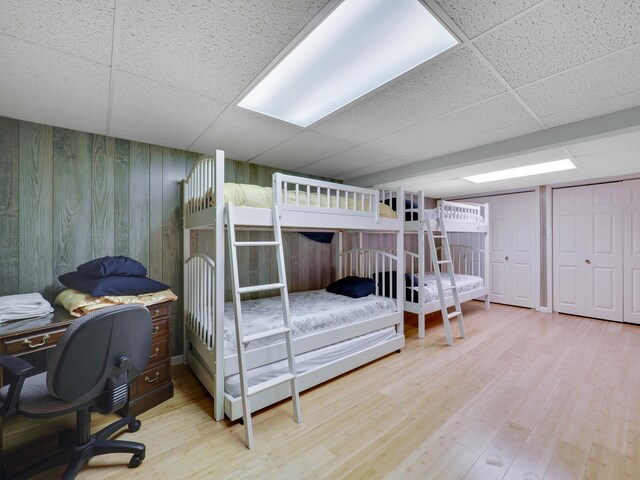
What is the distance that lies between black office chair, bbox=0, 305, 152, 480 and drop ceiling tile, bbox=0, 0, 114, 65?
127 centimetres

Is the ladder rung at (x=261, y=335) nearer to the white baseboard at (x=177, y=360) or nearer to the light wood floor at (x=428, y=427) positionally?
the light wood floor at (x=428, y=427)

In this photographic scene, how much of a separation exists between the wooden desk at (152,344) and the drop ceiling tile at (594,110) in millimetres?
3385

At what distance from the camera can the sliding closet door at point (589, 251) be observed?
13.2ft

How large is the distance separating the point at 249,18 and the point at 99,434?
7.47 feet

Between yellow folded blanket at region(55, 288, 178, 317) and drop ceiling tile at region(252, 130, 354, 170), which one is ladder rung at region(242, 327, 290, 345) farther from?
drop ceiling tile at region(252, 130, 354, 170)

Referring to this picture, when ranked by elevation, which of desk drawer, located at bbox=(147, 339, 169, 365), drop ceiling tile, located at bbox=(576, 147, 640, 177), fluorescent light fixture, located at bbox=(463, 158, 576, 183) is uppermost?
fluorescent light fixture, located at bbox=(463, 158, 576, 183)

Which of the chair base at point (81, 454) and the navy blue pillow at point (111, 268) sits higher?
the navy blue pillow at point (111, 268)

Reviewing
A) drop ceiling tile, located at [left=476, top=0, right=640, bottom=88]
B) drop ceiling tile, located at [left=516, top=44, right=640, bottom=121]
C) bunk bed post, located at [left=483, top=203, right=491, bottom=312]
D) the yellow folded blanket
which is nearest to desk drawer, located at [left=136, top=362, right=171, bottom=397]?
the yellow folded blanket

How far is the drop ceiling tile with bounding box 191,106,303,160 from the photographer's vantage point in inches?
87.4

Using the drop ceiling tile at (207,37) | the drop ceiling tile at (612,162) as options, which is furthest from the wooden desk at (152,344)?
the drop ceiling tile at (612,162)

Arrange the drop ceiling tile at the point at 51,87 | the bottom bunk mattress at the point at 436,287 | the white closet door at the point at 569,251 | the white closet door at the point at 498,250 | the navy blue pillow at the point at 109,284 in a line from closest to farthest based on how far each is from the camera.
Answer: the drop ceiling tile at the point at 51,87 < the navy blue pillow at the point at 109,284 < the bottom bunk mattress at the point at 436,287 < the white closet door at the point at 569,251 < the white closet door at the point at 498,250

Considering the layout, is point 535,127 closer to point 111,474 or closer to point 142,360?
point 142,360

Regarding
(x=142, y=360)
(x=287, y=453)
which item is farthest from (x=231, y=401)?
(x=142, y=360)

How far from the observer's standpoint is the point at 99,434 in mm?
1564
